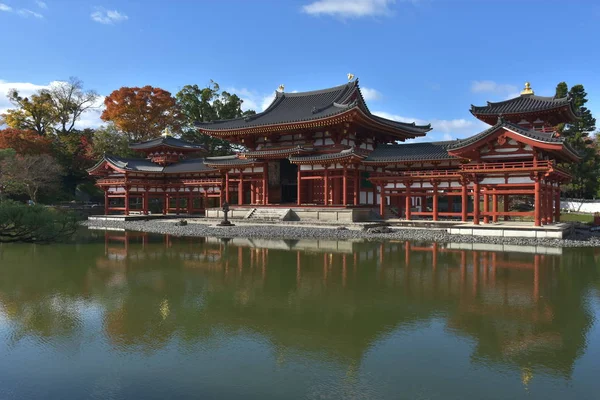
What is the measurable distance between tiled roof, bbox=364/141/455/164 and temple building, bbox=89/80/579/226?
66 mm

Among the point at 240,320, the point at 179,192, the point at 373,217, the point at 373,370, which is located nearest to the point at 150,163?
the point at 179,192

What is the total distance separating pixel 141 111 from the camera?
2024 inches

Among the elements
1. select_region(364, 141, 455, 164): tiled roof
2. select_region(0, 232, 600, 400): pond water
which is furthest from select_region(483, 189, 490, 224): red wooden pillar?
select_region(0, 232, 600, 400): pond water

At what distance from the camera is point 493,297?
8680 millimetres

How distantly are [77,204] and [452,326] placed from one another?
4529cm

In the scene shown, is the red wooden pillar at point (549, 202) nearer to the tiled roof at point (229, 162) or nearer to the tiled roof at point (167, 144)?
the tiled roof at point (229, 162)

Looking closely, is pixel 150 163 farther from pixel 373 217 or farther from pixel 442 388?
pixel 442 388

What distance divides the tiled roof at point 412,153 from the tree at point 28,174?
97.8 feet

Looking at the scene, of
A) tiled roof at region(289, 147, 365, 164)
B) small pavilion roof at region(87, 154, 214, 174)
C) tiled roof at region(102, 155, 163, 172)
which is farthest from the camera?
small pavilion roof at region(87, 154, 214, 174)

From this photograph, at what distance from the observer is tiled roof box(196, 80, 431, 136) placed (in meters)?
29.4

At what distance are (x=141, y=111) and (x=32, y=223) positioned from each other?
126 feet

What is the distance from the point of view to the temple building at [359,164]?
21.0 meters

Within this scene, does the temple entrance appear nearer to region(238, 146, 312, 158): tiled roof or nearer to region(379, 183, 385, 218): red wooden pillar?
region(238, 146, 312, 158): tiled roof

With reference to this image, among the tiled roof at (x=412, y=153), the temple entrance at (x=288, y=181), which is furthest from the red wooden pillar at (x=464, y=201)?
the temple entrance at (x=288, y=181)
